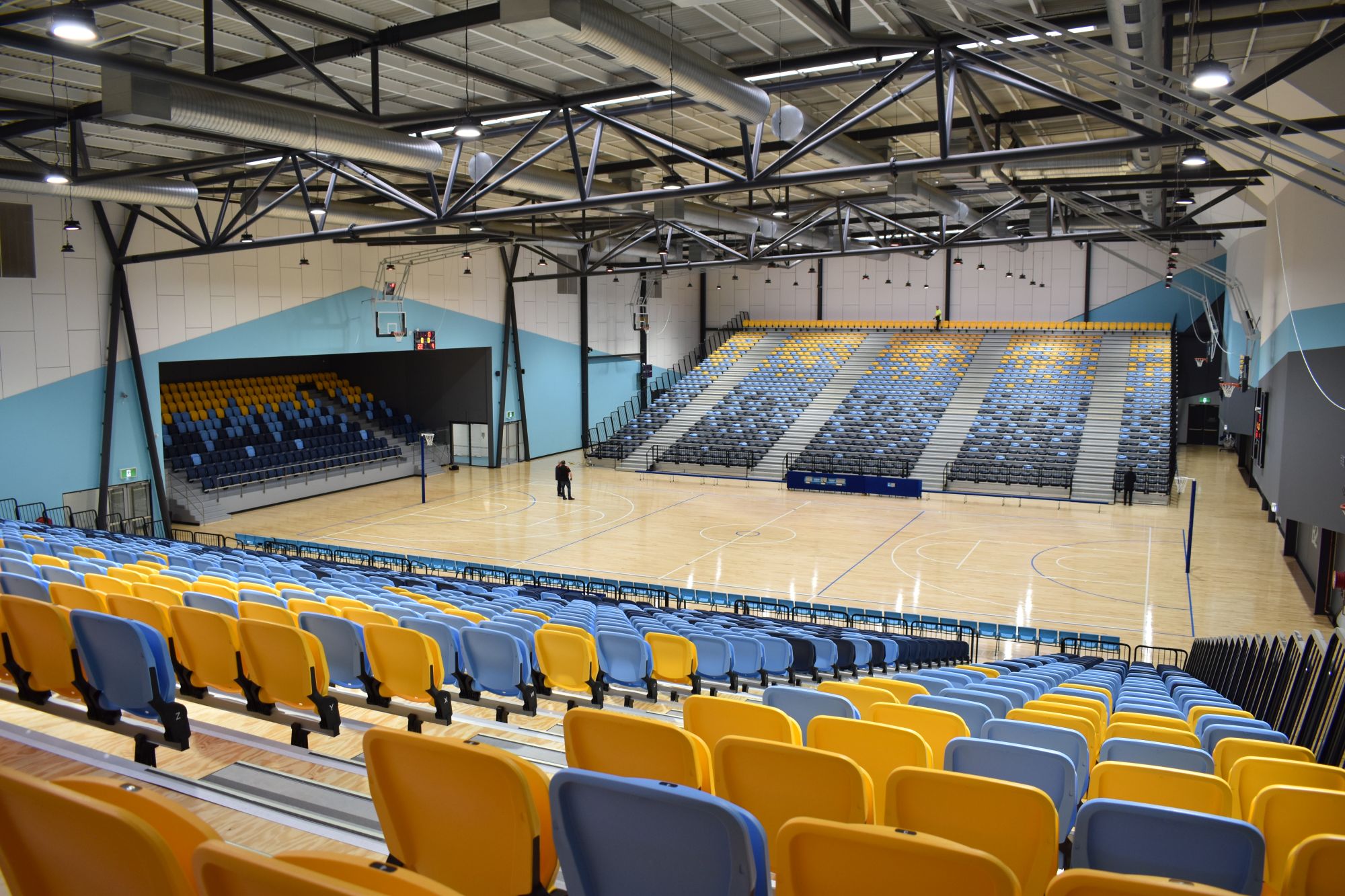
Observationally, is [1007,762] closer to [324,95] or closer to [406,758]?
[406,758]

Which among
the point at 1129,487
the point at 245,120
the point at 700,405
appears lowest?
the point at 1129,487

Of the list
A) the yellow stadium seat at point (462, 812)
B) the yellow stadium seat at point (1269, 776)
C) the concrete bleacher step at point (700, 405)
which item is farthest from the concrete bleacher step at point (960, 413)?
the yellow stadium seat at point (462, 812)

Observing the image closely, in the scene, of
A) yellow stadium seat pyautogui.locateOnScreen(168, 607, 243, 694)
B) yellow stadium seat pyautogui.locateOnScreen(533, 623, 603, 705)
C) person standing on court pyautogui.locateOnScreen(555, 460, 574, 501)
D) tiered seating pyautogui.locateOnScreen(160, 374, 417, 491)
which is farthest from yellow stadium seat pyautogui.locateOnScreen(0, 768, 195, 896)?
tiered seating pyautogui.locateOnScreen(160, 374, 417, 491)

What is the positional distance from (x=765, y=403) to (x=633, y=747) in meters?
36.0

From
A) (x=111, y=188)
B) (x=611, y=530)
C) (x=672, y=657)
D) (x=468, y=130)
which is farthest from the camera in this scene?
(x=611, y=530)

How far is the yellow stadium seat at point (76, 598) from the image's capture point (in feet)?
18.6

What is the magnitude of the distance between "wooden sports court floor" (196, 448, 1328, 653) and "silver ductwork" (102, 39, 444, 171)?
9.84 meters

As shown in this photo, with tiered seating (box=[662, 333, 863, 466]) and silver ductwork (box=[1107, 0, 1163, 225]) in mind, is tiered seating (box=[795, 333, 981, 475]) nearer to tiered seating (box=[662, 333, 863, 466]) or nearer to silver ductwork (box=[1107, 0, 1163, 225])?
tiered seating (box=[662, 333, 863, 466])

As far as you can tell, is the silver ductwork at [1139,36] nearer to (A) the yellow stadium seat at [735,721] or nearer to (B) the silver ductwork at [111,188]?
(A) the yellow stadium seat at [735,721]

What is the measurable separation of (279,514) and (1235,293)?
28.0 m

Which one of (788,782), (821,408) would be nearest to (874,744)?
(788,782)

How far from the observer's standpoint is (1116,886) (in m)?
1.70

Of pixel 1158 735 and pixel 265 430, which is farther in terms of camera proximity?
pixel 265 430

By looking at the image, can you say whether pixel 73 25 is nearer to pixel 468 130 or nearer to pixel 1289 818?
pixel 468 130
